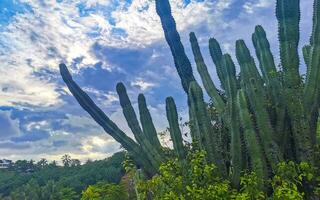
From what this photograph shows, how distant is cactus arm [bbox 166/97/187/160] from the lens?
1329 cm

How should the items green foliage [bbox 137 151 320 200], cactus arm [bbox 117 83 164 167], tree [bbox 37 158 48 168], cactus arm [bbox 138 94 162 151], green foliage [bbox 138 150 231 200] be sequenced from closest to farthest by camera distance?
green foliage [bbox 137 151 320 200] < green foliage [bbox 138 150 231 200] < cactus arm [bbox 117 83 164 167] < cactus arm [bbox 138 94 162 151] < tree [bbox 37 158 48 168]

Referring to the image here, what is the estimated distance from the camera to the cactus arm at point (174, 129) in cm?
1329

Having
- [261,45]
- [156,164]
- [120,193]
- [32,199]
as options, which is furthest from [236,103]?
[32,199]

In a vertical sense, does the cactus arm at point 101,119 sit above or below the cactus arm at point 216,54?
below

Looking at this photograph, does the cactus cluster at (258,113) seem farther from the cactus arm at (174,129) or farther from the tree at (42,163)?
the tree at (42,163)

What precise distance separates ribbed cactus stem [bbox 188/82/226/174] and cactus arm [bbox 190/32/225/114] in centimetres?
153

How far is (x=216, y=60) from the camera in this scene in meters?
14.6

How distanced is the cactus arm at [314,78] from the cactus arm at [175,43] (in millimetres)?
4596

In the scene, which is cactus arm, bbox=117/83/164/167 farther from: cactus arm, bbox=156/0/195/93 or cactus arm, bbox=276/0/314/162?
cactus arm, bbox=276/0/314/162

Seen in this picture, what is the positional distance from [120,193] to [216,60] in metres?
5.15

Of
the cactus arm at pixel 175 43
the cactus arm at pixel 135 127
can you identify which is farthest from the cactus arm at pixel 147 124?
the cactus arm at pixel 175 43

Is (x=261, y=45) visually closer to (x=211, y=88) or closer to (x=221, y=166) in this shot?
(x=211, y=88)

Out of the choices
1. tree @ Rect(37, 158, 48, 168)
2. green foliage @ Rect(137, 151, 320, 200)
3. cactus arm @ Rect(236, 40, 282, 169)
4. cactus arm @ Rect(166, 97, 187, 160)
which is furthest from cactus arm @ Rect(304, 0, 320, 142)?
tree @ Rect(37, 158, 48, 168)

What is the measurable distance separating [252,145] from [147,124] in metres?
4.47
